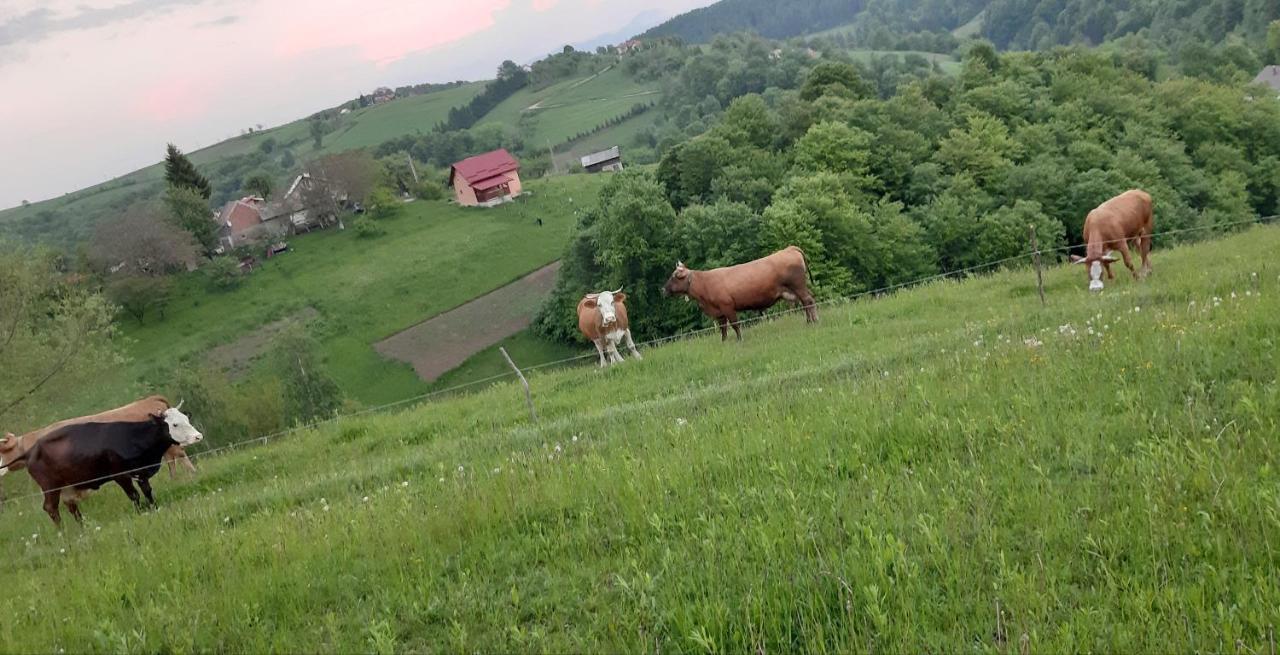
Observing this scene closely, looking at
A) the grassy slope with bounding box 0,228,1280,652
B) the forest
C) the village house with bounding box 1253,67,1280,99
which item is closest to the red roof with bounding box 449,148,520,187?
the forest

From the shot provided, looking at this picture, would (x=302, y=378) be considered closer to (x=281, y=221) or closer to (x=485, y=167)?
(x=281, y=221)

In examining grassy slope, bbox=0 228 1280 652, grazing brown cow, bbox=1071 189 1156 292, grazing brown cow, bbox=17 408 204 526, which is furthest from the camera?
grazing brown cow, bbox=1071 189 1156 292

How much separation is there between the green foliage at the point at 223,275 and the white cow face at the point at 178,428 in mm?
60965

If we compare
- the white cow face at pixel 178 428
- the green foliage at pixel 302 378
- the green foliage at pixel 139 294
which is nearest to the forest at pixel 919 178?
the green foliage at pixel 302 378

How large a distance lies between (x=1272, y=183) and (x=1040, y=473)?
66.5m

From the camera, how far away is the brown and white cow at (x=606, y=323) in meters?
19.9

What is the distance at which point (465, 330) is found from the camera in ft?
181

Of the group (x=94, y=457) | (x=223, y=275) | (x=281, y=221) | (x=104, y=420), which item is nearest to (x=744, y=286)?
(x=94, y=457)

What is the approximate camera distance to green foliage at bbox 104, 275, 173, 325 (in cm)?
5972

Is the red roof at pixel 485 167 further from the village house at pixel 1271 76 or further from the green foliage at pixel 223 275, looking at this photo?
the village house at pixel 1271 76

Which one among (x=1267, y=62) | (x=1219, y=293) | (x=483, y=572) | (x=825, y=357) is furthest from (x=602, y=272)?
(x=1267, y=62)

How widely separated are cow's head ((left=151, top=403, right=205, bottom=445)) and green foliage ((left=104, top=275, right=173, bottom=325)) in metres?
58.0

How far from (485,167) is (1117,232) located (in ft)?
268

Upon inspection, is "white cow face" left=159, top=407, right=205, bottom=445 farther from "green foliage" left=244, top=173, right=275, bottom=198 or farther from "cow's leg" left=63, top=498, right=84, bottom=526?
"green foliage" left=244, top=173, right=275, bottom=198
